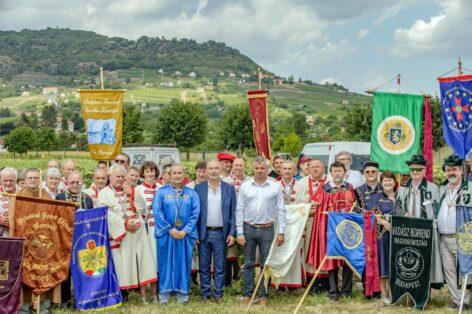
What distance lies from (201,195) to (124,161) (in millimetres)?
2258

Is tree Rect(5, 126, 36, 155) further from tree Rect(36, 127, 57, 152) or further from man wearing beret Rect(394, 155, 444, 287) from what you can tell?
man wearing beret Rect(394, 155, 444, 287)

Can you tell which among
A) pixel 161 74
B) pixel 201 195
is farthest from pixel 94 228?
pixel 161 74

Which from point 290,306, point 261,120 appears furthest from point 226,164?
point 261,120

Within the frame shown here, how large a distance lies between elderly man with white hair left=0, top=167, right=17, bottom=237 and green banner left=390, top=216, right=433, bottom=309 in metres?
5.01

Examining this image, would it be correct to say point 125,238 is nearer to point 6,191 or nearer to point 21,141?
point 6,191

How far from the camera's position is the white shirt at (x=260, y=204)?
26.2 feet

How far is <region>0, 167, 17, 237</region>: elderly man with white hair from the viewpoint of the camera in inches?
287

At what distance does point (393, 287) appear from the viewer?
7.98 meters

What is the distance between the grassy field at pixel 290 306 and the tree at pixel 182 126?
49564 mm

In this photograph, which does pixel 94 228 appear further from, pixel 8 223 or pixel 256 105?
pixel 256 105

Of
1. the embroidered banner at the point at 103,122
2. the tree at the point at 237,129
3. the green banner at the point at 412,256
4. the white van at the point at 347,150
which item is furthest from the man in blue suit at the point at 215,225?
the tree at the point at 237,129

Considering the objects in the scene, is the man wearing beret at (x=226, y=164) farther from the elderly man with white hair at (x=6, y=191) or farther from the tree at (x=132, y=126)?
the tree at (x=132, y=126)

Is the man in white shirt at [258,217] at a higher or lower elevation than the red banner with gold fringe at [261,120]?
lower

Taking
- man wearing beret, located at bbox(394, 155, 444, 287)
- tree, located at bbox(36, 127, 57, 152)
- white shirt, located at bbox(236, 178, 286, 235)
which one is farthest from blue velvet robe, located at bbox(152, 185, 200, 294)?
tree, located at bbox(36, 127, 57, 152)
